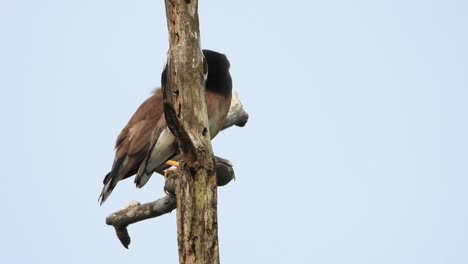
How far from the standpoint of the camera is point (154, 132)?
24.0ft

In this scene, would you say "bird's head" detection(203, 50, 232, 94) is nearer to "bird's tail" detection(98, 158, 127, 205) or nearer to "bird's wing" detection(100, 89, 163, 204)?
"bird's wing" detection(100, 89, 163, 204)

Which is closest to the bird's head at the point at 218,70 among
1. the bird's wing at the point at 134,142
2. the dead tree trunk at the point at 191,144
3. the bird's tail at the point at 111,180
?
the bird's wing at the point at 134,142

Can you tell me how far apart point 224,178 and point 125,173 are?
2308mm

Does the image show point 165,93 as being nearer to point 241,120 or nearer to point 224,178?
point 224,178

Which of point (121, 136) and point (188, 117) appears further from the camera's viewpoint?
point (121, 136)

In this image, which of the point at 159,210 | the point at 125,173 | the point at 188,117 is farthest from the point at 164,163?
the point at 188,117

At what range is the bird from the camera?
23.9 ft

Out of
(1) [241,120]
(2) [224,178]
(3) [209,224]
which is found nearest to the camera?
(3) [209,224]

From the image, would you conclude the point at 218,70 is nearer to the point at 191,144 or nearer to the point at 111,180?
the point at 111,180

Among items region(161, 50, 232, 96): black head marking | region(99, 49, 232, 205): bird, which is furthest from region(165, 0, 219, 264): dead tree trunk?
region(161, 50, 232, 96): black head marking

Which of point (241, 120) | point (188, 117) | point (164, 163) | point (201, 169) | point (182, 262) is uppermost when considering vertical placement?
point (241, 120)

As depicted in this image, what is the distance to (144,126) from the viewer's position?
848cm

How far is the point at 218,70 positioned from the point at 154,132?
36.8 inches

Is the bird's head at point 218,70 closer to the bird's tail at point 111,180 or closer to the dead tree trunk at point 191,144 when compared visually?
the bird's tail at point 111,180
